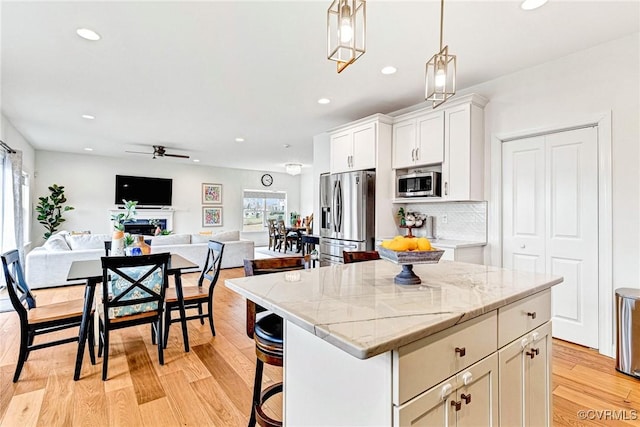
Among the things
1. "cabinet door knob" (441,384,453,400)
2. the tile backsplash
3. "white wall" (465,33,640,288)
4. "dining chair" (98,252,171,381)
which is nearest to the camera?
"cabinet door knob" (441,384,453,400)

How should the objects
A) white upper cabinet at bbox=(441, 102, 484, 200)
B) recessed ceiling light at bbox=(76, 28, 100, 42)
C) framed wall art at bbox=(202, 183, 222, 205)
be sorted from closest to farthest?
recessed ceiling light at bbox=(76, 28, 100, 42) → white upper cabinet at bbox=(441, 102, 484, 200) → framed wall art at bbox=(202, 183, 222, 205)

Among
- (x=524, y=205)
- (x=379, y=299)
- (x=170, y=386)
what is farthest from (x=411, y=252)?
(x=524, y=205)

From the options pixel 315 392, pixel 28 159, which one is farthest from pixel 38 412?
pixel 28 159

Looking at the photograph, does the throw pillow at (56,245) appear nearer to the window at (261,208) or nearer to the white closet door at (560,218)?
the window at (261,208)

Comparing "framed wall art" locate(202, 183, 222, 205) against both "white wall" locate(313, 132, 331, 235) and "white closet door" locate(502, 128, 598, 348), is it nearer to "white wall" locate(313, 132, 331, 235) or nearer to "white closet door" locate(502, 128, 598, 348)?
"white wall" locate(313, 132, 331, 235)

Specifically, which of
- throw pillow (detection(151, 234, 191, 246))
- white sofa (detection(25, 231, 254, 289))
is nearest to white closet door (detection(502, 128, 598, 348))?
white sofa (detection(25, 231, 254, 289))

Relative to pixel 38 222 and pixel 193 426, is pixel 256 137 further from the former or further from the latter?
pixel 38 222

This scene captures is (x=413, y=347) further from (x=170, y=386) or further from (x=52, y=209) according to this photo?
(x=52, y=209)

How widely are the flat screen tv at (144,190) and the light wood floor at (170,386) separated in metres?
5.96

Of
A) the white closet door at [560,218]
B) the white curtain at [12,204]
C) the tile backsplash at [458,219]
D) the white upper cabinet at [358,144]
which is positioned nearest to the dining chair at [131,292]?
the white upper cabinet at [358,144]

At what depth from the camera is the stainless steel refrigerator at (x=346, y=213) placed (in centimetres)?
414

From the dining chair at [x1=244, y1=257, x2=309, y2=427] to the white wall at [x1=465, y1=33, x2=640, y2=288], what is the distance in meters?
2.65

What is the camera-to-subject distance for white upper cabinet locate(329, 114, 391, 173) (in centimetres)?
413

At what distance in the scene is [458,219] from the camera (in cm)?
379
